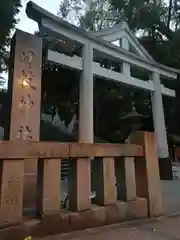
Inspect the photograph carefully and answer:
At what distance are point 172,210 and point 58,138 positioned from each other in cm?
1073

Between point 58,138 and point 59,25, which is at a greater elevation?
point 59,25

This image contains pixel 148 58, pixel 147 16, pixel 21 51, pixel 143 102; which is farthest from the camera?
pixel 143 102

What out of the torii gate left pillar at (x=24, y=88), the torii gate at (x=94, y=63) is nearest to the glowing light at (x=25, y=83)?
the torii gate left pillar at (x=24, y=88)

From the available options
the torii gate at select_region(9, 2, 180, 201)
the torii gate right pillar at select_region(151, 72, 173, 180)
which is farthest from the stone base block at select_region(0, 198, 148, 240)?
the torii gate right pillar at select_region(151, 72, 173, 180)

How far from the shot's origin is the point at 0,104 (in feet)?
49.3

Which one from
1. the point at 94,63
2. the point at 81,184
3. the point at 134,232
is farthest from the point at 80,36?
the point at 134,232

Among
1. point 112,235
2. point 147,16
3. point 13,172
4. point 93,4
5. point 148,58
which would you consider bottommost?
point 112,235

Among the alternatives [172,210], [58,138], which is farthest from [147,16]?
[172,210]

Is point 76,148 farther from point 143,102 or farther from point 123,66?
→ point 143,102

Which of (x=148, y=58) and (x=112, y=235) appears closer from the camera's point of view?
(x=112, y=235)

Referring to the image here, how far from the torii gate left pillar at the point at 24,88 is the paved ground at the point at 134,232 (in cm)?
271

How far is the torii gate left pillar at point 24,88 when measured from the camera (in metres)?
5.30

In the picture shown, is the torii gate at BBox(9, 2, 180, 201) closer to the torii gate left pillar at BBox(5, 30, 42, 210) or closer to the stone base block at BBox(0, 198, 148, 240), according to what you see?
the torii gate left pillar at BBox(5, 30, 42, 210)

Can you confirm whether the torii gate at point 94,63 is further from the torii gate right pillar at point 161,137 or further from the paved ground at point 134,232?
the paved ground at point 134,232
